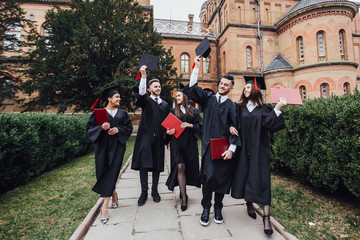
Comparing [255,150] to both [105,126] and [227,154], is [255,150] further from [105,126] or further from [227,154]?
[105,126]

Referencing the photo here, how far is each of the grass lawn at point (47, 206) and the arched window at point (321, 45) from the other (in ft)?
71.7

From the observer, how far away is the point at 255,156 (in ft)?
9.20

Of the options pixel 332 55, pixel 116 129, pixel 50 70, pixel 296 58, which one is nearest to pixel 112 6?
pixel 50 70

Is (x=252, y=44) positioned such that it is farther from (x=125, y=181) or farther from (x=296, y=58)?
(x=125, y=181)

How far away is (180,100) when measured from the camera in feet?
12.2

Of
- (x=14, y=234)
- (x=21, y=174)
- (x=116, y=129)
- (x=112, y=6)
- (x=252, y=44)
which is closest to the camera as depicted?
(x=14, y=234)

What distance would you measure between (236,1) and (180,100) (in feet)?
75.0

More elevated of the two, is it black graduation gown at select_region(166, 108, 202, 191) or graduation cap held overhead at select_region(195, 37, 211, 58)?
graduation cap held overhead at select_region(195, 37, 211, 58)

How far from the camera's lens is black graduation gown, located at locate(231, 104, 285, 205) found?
275 centimetres

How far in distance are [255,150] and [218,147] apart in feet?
1.96

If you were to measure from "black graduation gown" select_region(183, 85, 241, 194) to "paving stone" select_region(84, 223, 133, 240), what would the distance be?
4.59 feet

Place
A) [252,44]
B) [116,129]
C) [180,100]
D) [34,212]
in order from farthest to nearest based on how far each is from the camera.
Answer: [252,44]
[180,100]
[34,212]
[116,129]

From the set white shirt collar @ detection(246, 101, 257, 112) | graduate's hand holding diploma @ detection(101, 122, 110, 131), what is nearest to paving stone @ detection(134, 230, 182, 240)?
graduate's hand holding diploma @ detection(101, 122, 110, 131)

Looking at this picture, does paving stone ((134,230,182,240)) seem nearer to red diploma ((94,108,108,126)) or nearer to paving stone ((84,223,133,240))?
paving stone ((84,223,133,240))
